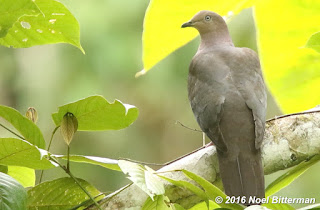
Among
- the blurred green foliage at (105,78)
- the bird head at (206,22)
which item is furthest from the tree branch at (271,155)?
the blurred green foliage at (105,78)

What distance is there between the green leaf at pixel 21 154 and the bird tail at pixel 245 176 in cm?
67

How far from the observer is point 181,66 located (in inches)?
333

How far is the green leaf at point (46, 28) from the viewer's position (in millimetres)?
1575

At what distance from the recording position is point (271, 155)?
2.07m

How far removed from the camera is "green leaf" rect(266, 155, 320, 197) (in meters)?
1.78

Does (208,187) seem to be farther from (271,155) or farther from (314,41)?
(271,155)

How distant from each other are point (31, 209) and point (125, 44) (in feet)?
20.1

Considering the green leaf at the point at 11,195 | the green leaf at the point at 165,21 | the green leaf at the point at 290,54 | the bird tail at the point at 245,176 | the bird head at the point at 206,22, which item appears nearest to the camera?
the green leaf at the point at 11,195

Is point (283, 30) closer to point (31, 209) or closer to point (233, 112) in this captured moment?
point (233, 112)

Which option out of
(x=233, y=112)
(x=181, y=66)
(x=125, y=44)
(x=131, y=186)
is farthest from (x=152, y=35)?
(x=181, y=66)

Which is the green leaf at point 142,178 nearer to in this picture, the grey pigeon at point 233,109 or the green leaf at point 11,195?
the green leaf at point 11,195

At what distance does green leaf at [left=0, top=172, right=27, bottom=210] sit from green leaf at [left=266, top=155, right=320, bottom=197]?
0.75m

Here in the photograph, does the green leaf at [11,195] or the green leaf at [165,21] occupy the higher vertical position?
the green leaf at [165,21]

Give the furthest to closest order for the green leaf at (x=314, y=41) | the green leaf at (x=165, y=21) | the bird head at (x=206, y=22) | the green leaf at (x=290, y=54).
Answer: the bird head at (x=206, y=22)
the green leaf at (x=290, y=54)
the green leaf at (x=165, y=21)
the green leaf at (x=314, y=41)
